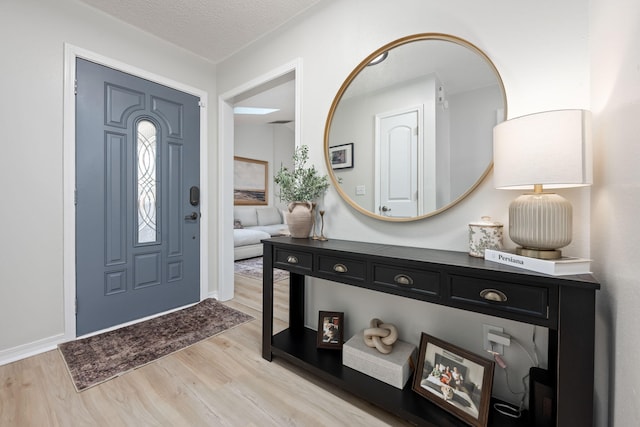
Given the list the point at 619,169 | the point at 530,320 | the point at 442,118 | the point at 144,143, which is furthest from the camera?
the point at 144,143

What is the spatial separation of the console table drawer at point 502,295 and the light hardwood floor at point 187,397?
0.71 m

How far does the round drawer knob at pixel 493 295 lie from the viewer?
975mm

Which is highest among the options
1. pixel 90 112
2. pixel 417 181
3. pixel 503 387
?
pixel 90 112

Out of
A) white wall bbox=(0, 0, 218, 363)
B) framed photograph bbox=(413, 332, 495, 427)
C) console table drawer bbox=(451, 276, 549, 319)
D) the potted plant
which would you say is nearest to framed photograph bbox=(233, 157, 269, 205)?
white wall bbox=(0, 0, 218, 363)

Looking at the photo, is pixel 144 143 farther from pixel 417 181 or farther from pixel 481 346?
pixel 481 346

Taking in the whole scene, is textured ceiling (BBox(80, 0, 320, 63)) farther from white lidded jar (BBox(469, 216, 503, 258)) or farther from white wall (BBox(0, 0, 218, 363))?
white lidded jar (BBox(469, 216, 503, 258))

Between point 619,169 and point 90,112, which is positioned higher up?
point 90,112

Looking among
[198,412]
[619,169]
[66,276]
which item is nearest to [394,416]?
[198,412]

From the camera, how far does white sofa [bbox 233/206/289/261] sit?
14.9 ft

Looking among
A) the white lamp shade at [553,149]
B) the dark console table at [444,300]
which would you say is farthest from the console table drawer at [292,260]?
the white lamp shade at [553,149]

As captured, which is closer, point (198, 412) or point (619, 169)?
point (619, 169)

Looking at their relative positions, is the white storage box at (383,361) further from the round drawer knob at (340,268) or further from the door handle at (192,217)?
the door handle at (192,217)

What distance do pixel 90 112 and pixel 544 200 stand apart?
9.36 ft

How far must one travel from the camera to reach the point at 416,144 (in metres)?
1.50
